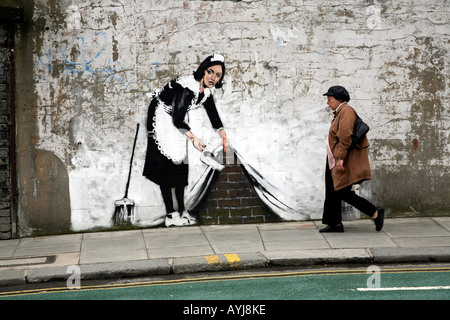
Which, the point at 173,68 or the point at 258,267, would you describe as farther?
the point at 173,68

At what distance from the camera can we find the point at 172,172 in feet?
32.3

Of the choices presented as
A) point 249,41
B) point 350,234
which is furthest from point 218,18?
point 350,234

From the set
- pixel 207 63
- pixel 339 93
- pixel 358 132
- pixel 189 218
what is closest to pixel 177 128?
pixel 207 63

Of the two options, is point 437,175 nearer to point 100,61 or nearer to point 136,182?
point 136,182

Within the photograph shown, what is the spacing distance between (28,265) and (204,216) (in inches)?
111

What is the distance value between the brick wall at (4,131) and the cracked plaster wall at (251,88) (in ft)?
0.78

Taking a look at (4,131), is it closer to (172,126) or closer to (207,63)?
(172,126)

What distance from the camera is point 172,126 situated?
A: 32.1 ft

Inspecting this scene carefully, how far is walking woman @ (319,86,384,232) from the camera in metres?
8.70

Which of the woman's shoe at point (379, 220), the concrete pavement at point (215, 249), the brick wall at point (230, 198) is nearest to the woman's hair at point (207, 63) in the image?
the brick wall at point (230, 198)

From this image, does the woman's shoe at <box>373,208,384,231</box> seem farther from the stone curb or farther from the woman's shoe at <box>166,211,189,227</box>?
the woman's shoe at <box>166,211,189,227</box>

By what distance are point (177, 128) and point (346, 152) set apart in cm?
258

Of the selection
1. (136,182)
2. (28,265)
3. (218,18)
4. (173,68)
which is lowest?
(28,265)

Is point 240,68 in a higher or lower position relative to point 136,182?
higher
